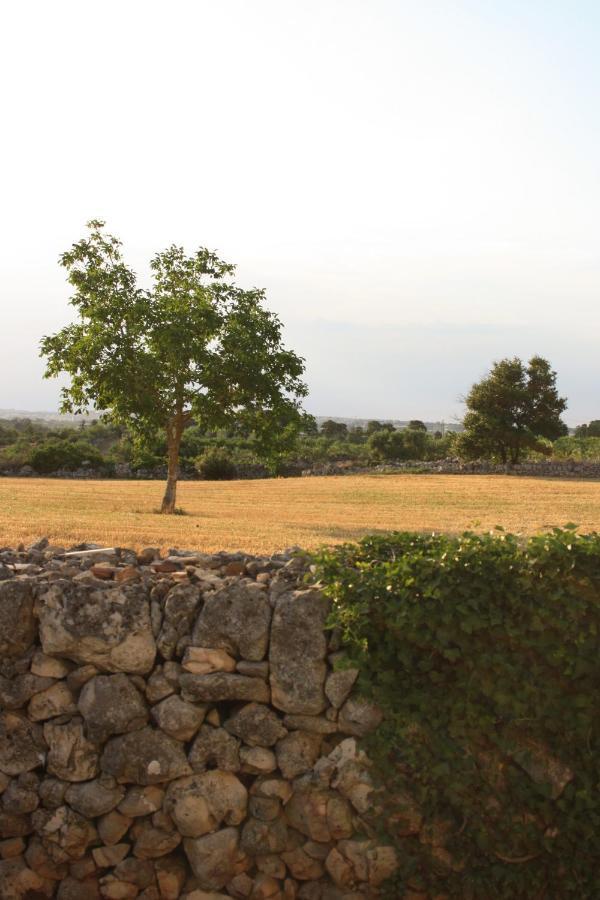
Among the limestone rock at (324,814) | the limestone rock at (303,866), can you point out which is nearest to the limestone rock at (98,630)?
the limestone rock at (324,814)

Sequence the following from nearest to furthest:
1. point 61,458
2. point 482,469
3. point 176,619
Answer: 1. point 176,619
2. point 482,469
3. point 61,458

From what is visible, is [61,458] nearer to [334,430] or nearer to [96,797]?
[334,430]

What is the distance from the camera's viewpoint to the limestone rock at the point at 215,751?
6.33 meters

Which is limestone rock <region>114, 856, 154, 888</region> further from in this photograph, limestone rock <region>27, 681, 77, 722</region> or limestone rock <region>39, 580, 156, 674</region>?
limestone rock <region>39, 580, 156, 674</region>

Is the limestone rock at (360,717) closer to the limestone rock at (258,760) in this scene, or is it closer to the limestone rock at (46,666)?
the limestone rock at (258,760)

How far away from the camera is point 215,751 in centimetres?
634

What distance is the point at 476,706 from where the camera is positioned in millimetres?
6156

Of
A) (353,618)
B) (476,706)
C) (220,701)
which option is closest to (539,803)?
(476,706)

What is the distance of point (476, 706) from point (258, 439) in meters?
19.5

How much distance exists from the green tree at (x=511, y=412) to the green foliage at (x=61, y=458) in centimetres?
2479

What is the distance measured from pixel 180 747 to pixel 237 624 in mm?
1100

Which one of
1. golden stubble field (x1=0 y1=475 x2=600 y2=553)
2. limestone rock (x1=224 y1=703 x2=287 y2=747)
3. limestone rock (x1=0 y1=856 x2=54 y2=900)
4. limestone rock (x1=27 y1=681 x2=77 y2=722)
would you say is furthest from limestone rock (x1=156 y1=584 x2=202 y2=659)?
golden stubble field (x1=0 y1=475 x2=600 y2=553)

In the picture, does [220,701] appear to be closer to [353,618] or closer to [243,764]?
[243,764]

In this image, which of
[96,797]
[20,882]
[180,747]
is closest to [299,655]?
[180,747]
